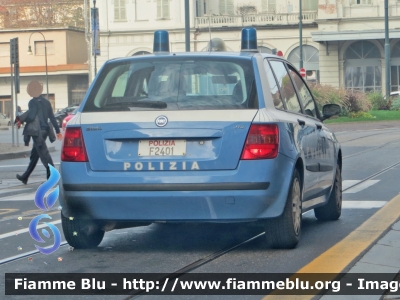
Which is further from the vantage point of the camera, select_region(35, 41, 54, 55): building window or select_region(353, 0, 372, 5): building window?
select_region(35, 41, 54, 55): building window

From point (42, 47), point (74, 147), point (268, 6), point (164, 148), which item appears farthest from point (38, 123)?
point (42, 47)

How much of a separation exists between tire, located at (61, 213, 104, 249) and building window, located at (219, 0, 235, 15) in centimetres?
6275

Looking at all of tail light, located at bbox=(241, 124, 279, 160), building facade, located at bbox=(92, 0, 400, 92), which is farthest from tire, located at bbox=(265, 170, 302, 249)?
building facade, located at bbox=(92, 0, 400, 92)

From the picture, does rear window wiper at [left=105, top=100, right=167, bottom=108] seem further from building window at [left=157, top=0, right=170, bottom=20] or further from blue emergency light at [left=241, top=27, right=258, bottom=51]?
building window at [left=157, top=0, right=170, bottom=20]

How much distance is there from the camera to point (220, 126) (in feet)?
22.6

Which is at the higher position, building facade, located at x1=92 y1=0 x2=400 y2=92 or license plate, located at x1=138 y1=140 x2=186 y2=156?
building facade, located at x1=92 y1=0 x2=400 y2=92

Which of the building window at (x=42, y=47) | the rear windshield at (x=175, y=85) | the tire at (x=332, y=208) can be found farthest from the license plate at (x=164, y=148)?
the building window at (x=42, y=47)

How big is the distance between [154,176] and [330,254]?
1453 millimetres

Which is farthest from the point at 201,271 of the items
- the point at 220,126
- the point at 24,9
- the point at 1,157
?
the point at 24,9

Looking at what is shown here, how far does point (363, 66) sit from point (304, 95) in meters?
57.5

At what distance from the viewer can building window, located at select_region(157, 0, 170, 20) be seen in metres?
69.3

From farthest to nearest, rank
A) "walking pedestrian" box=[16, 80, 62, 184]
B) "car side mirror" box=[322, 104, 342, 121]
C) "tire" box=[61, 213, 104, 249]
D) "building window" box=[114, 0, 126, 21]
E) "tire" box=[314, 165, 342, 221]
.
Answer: "building window" box=[114, 0, 126, 21] → "walking pedestrian" box=[16, 80, 62, 184] → "car side mirror" box=[322, 104, 342, 121] → "tire" box=[314, 165, 342, 221] → "tire" box=[61, 213, 104, 249]

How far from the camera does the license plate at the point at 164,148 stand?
6898 millimetres

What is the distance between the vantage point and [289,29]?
66.9 meters
